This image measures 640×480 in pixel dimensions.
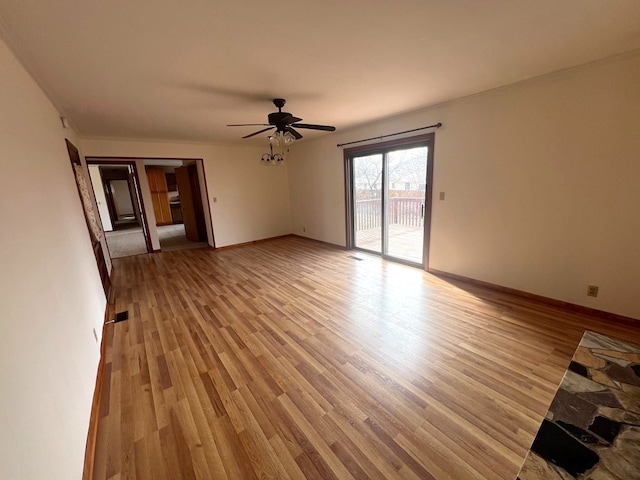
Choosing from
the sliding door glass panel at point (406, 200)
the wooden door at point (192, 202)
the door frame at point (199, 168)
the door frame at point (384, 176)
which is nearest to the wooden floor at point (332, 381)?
the door frame at point (384, 176)

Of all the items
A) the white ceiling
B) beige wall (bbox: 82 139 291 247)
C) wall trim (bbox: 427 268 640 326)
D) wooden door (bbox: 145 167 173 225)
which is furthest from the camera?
wooden door (bbox: 145 167 173 225)

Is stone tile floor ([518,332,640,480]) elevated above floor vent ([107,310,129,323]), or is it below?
below

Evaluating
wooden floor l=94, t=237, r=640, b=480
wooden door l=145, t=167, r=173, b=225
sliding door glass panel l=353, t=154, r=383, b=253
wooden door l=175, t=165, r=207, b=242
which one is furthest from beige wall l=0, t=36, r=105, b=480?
wooden door l=145, t=167, r=173, b=225

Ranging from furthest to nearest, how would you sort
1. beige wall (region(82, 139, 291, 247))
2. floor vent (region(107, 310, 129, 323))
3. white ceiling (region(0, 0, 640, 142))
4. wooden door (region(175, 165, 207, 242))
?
wooden door (region(175, 165, 207, 242)) → beige wall (region(82, 139, 291, 247)) → floor vent (region(107, 310, 129, 323)) → white ceiling (region(0, 0, 640, 142))

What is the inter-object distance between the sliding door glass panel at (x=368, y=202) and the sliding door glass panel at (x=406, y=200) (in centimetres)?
22

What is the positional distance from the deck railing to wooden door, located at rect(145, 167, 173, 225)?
28.0ft

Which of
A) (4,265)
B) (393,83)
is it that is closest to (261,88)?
(393,83)

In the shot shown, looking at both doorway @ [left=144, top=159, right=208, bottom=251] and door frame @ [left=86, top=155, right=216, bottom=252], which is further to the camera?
doorway @ [left=144, top=159, right=208, bottom=251]

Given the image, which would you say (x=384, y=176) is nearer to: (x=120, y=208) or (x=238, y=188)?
(x=238, y=188)

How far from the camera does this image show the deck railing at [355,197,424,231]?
4.22 meters

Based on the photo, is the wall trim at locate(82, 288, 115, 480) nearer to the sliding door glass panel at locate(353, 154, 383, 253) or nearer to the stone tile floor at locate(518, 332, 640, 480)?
the stone tile floor at locate(518, 332, 640, 480)

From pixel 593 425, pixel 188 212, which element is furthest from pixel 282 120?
pixel 188 212

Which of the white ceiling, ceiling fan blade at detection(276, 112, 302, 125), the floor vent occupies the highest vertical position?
the white ceiling

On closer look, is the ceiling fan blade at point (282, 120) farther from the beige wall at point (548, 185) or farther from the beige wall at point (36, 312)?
the beige wall at point (548, 185)
